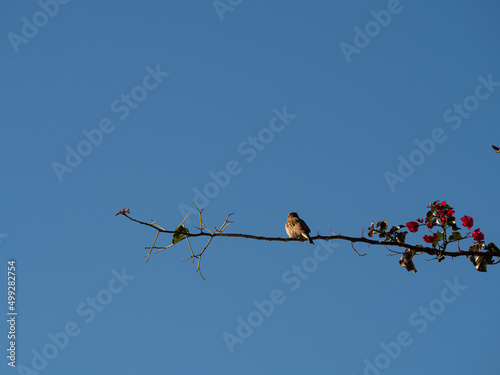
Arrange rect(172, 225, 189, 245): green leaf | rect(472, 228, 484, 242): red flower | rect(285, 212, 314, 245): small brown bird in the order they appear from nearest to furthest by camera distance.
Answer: rect(172, 225, 189, 245): green leaf, rect(472, 228, 484, 242): red flower, rect(285, 212, 314, 245): small brown bird

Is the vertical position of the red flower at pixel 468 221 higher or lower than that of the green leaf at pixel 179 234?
lower

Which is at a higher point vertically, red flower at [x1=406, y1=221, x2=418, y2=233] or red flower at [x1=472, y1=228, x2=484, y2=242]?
red flower at [x1=406, y1=221, x2=418, y2=233]

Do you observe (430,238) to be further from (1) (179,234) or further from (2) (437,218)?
(1) (179,234)

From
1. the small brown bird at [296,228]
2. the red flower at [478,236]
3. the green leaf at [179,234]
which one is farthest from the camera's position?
the small brown bird at [296,228]

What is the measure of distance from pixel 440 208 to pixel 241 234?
2.08 m

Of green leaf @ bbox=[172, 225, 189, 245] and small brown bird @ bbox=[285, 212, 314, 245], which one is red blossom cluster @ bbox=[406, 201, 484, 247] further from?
small brown bird @ bbox=[285, 212, 314, 245]

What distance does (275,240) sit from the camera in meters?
3.49

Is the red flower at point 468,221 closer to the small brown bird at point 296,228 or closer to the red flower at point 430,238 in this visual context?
the red flower at point 430,238

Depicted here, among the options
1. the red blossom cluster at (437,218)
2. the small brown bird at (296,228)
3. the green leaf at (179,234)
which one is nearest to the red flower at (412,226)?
the red blossom cluster at (437,218)

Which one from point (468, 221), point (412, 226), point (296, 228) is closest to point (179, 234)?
point (412, 226)

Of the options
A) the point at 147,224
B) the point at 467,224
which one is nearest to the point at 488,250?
the point at 467,224

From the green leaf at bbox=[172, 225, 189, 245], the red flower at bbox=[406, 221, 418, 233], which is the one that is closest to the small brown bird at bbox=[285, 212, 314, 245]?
the red flower at bbox=[406, 221, 418, 233]

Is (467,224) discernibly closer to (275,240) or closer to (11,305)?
(275,240)

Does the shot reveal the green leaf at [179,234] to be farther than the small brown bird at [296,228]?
No
